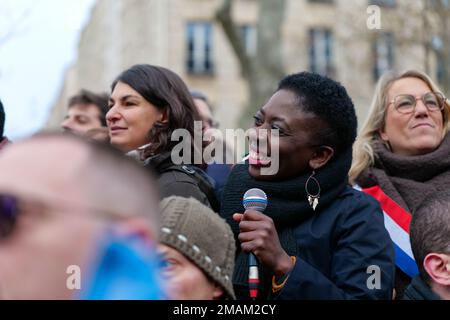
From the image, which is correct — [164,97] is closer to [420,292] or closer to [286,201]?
[286,201]

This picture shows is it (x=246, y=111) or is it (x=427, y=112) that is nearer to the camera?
(x=427, y=112)

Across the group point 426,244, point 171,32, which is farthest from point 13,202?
point 171,32

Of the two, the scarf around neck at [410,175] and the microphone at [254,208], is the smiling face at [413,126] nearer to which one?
the scarf around neck at [410,175]

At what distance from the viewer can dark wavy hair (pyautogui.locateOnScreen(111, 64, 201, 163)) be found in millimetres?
4379

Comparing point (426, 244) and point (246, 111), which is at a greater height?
point (246, 111)

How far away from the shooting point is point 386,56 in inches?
773

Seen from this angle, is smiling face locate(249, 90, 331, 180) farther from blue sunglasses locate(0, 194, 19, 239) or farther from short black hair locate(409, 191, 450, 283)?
blue sunglasses locate(0, 194, 19, 239)

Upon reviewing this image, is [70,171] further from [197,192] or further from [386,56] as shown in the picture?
[386,56]

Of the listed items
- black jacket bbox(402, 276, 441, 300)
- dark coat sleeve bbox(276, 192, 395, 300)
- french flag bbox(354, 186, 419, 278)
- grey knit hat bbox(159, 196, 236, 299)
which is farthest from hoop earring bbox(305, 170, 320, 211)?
grey knit hat bbox(159, 196, 236, 299)

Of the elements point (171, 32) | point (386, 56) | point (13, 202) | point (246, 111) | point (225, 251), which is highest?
point (171, 32)

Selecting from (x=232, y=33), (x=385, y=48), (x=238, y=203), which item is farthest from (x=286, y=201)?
(x=385, y=48)
